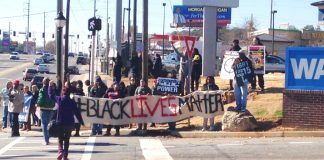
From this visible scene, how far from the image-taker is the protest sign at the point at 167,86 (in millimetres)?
21844

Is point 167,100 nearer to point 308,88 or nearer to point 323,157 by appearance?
point 308,88

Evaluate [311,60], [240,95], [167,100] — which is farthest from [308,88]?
[167,100]

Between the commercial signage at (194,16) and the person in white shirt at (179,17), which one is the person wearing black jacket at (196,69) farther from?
the person in white shirt at (179,17)

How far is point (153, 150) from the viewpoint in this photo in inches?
615

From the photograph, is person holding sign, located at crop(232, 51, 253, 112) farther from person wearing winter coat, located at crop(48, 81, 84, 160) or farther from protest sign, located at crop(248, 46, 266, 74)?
person wearing winter coat, located at crop(48, 81, 84, 160)

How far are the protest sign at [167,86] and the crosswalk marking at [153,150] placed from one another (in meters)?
3.84

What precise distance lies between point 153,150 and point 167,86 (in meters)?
6.51

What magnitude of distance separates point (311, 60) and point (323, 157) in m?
5.89

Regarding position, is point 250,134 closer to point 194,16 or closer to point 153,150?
point 153,150

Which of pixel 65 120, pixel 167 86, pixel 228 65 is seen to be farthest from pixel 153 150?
pixel 228 65

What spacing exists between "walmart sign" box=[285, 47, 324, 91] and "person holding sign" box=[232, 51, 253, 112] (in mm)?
1261

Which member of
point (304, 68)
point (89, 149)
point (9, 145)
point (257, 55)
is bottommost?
point (9, 145)

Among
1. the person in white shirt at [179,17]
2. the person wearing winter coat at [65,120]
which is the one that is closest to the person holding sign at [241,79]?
the person wearing winter coat at [65,120]

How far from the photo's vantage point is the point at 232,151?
1509 centimetres
